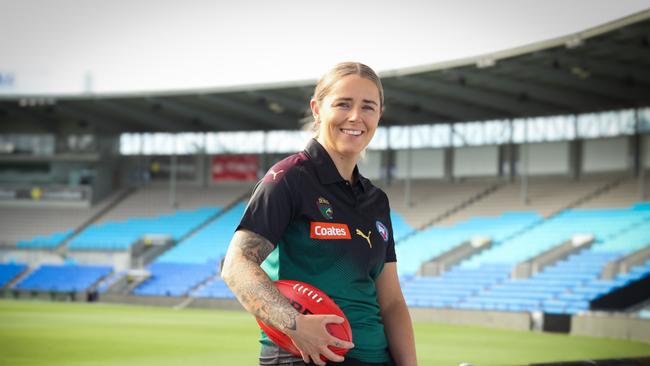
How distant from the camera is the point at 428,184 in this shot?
4359 centimetres

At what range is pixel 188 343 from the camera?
18.0 m

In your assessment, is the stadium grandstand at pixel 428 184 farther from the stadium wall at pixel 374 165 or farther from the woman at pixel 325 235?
the woman at pixel 325 235

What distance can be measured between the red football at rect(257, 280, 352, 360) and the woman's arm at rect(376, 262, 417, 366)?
48 cm

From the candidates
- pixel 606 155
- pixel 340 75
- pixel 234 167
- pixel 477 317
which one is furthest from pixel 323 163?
pixel 234 167

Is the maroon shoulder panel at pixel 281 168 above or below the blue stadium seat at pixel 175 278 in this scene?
above

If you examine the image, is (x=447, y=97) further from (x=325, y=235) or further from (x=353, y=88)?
(x=325, y=235)

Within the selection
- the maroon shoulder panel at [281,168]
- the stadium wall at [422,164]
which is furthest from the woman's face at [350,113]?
the stadium wall at [422,164]

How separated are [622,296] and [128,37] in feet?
94.1

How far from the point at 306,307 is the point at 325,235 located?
0.29m

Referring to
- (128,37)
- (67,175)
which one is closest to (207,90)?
(128,37)

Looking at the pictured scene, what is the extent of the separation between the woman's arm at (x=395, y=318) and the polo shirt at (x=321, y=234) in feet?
0.46

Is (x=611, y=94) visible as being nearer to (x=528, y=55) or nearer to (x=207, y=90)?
(x=528, y=55)

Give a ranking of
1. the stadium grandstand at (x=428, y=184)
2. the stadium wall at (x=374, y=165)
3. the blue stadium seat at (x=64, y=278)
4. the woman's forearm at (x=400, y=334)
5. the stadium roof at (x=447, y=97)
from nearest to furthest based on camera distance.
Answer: the woman's forearm at (x=400, y=334) → the stadium roof at (x=447, y=97) → the stadium grandstand at (x=428, y=184) → the blue stadium seat at (x=64, y=278) → the stadium wall at (x=374, y=165)

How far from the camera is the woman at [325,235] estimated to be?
2678 mm
